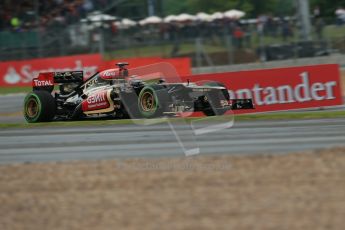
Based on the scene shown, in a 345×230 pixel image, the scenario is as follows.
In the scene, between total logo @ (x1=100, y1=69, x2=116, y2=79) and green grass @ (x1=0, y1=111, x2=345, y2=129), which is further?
total logo @ (x1=100, y1=69, x2=116, y2=79)

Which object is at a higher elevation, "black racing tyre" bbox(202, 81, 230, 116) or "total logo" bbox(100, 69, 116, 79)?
"total logo" bbox(100, 69, 116, 79)

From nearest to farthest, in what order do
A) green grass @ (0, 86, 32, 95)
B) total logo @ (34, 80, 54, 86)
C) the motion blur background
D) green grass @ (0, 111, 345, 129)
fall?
green grass @ (0, 111, 345, 129), total logo @ (34, 80, 54, 86), green grass @ (0, 86, 32, 95), the motion blur background

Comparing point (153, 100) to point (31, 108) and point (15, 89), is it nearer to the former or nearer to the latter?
point (31, 108)

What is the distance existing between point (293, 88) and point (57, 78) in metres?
4.84

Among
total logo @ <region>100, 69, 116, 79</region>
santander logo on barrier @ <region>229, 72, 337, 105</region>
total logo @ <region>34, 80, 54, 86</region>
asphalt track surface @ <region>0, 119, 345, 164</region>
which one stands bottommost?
asphalt track surface @ <region>0, 119, 345, 164</region>

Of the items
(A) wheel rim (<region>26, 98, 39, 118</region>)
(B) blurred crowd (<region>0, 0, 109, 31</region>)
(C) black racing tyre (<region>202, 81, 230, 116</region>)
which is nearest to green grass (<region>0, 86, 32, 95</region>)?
(B) blurred crowd (<region>0, 0, 109, 31</region>)

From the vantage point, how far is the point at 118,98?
15.0 m

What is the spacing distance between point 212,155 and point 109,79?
18.3 ft

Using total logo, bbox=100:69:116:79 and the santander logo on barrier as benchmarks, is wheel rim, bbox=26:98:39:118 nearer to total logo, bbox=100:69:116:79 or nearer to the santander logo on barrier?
total logo, bbox=100:69:116:79

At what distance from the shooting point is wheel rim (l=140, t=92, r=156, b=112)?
1425cm

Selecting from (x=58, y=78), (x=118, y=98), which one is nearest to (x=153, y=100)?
(x=118, y=98)

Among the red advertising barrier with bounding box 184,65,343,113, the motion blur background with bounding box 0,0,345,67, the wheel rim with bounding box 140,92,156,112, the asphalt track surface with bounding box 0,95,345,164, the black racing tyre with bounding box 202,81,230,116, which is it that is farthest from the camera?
the motion blur background with bounding box 0,0,345,67

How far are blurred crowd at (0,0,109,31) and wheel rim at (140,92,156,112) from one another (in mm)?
21100

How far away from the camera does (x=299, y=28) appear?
31688 millimetres
